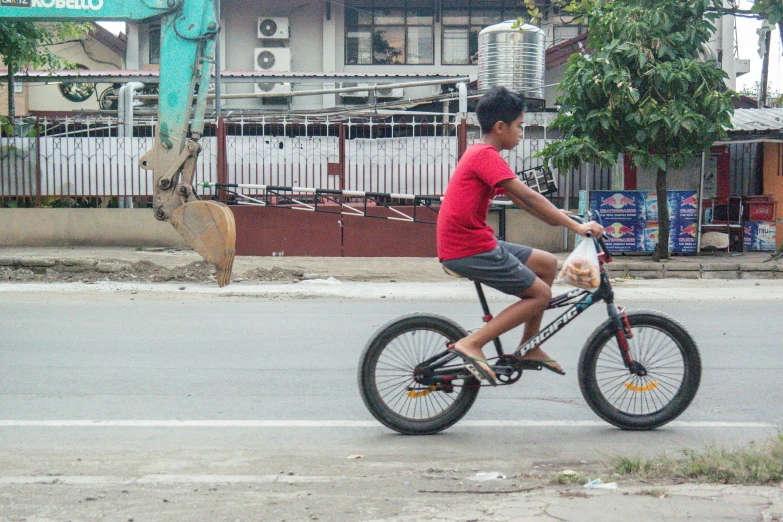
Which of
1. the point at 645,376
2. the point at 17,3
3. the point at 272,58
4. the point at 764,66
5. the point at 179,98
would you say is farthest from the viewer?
the point at 272,58

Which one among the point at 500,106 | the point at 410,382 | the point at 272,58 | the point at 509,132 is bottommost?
the point at 410,382

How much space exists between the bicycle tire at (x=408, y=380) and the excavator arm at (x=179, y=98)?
6463mm

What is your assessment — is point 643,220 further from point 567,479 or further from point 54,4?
point 567,479

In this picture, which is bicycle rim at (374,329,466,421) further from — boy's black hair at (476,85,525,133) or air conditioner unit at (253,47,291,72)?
air conditioner unit at (253,47,291,72)

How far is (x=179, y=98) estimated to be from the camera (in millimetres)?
11828

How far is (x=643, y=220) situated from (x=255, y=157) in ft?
21.6

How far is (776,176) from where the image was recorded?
55.8ft

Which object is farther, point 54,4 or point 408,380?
point 54,4

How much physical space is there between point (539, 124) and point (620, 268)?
3625 mm

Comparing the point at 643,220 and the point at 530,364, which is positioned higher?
the point at 643,220

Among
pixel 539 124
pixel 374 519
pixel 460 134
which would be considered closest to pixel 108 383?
pixel 374 519

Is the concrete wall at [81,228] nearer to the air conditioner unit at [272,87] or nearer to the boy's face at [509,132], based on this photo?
the air conditioner unit at [272,87]

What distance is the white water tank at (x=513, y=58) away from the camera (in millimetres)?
19250

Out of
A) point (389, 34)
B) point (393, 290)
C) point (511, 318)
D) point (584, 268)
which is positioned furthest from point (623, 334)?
point (389, 34)
